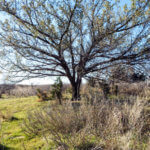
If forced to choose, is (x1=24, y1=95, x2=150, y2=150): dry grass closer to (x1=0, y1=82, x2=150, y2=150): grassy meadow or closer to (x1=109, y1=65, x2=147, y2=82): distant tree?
(x1=0, y1=82, x2=150, y2=150): grassy meadow

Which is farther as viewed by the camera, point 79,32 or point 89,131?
point 79,32

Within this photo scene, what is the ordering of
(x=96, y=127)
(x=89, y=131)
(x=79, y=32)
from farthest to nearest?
(x=79, y=32)
(x=96, y=127)
(x=89, y=131)

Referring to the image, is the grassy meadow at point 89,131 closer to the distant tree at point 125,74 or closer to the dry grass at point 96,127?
the dry grass at point 96,127

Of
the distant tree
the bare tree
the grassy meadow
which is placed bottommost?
the grassy meadow

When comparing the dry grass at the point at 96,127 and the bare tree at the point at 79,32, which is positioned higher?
the bare tree at the point at 79,32

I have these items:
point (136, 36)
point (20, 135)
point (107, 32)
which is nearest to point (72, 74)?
point (107, 32)

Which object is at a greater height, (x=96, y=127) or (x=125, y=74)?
(x=125, y=74)

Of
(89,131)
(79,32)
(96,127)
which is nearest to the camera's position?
(89,131)

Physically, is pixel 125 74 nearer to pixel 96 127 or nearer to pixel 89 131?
pixel 96 127

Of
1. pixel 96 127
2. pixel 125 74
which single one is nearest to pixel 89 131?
pixel 96 127

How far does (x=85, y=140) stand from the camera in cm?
218

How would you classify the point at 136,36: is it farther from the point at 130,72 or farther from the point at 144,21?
the point at 130,72

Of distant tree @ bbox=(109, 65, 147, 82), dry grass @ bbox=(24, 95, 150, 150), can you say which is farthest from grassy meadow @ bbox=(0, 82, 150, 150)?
distant tree @ bbox=(109, 65, 147, 82)

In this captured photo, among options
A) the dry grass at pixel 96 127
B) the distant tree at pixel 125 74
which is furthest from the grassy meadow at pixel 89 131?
the distant tree at pixel 125 74
